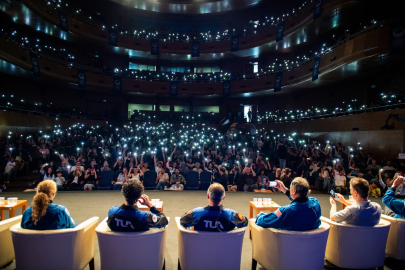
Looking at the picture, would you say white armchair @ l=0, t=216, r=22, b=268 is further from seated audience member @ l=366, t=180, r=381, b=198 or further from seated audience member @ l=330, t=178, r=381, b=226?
seated audience member @ l=366, t=180, r=381, b=198

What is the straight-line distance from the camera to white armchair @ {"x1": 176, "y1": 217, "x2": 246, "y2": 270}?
7.66ft

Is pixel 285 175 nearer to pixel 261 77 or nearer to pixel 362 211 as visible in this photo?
pixel 362 211

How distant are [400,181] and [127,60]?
892 inches

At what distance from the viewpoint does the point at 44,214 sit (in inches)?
92.0

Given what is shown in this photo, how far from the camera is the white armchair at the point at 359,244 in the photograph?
2.62 metres

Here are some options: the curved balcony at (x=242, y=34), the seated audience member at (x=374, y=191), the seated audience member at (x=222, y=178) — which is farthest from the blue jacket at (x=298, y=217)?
the curved balcony at (x=242, y=34)

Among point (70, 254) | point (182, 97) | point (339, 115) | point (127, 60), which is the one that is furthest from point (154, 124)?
point (70, 254)

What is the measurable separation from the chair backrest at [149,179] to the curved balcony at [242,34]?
12733mm

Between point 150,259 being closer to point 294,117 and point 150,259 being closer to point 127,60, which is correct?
point 294,117

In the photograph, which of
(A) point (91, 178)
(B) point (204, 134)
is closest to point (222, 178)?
(A) point (91, 178)

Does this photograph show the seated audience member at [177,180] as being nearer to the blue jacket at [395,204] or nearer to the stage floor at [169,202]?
the stage floor at [169,202]

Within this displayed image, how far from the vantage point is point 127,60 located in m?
22.3

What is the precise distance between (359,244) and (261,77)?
1739 cm

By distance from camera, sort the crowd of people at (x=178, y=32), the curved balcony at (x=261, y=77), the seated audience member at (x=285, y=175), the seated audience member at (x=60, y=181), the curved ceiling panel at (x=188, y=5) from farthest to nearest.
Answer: the curved ceiling panel at (x=188, y=5)
the crowd of people at (x=178, y=32)
the curved balcony at (x=261, y=77)
the seated audience member at (x=60, y=181)
the seated audience member at (x=285, y=175)
